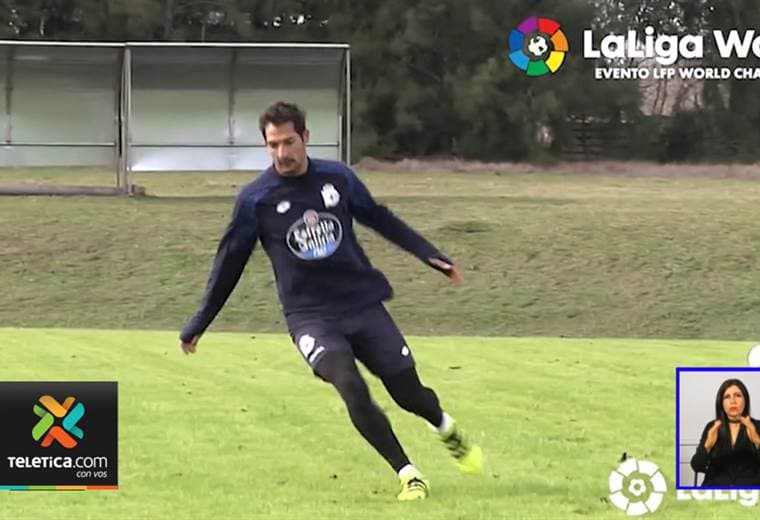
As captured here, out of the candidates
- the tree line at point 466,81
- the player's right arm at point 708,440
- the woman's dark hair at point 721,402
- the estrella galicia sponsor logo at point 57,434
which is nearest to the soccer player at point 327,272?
the estrella galicia sponsor logo at point 57,434

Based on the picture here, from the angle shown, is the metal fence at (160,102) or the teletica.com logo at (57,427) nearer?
the teletica.com logo at (57,427)

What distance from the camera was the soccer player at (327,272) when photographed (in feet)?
21.3

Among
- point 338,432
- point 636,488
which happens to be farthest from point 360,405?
point 338,432

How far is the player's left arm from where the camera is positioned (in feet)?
22.1

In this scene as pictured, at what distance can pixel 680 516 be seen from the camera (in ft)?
20.0

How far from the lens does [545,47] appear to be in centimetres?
5656

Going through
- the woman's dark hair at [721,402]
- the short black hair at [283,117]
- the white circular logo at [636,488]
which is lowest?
the white circular logo at [636,488]

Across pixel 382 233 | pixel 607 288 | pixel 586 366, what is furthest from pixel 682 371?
pixel 607 288

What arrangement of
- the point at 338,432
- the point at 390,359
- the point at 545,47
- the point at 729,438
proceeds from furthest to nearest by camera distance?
the point at 545,47 < the point at 338,432 < the point at 390,359 < the point at 729,438

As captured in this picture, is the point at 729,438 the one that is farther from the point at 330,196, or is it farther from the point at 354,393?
the point at 330,196

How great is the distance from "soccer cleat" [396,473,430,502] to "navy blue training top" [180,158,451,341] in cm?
84

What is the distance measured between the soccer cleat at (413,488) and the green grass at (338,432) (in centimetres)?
8

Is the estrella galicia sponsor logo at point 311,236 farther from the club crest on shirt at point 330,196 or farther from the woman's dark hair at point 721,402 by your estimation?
the woman's dark hair at point 721,402

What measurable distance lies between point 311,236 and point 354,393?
29.5 inches
